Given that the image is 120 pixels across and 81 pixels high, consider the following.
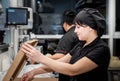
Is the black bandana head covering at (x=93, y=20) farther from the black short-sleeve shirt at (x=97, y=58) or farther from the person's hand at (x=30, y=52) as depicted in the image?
the person's hand at (x=30, y=52)

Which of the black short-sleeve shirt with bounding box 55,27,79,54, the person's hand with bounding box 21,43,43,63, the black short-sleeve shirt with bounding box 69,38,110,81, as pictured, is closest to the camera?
the person's hand with bounding box 21,43,43,63

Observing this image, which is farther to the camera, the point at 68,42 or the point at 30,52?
the point at 68,42

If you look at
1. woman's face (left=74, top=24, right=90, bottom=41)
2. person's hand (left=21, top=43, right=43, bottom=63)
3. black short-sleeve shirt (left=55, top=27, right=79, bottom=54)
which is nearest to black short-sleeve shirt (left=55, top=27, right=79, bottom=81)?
black short-sleeve shirt (left=55, top=27, right=79, bottom=54)

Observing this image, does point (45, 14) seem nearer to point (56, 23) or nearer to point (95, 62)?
point (56, 23)

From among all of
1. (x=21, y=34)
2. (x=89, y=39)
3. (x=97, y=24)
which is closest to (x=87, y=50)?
(x=89, y=39)

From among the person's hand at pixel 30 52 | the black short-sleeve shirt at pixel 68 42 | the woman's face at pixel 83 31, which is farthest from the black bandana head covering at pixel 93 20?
the black short-sleeve shirt at pixel 68 42

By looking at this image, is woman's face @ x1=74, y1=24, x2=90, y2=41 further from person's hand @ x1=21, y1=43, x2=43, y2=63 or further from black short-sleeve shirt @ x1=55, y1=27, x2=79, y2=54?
black short-sleeve shirt @ x1=55, y1=27, x2=79, y2=54

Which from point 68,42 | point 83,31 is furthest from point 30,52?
point 68,42

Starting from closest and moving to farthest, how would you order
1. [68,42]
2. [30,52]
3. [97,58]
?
1. [30,52]
2. [97,58]
3. [68,42]

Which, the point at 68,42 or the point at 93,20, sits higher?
the point at 93,20

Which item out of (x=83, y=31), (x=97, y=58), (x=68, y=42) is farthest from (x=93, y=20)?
(x=68, y=42)

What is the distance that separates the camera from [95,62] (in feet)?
6.08

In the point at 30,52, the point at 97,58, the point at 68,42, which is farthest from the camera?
the point at 68,42

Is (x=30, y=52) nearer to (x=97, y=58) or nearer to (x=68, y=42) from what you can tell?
(x=97, y=58)
